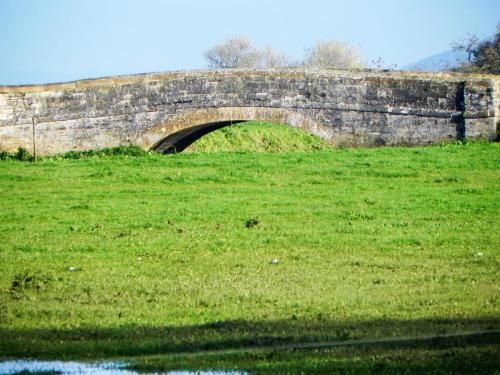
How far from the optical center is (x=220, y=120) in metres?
27.5

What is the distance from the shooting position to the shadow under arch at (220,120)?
27000mm

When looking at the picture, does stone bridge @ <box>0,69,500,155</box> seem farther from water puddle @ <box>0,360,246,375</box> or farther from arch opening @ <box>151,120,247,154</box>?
water puddle @ <box>0,360,246,375</box>

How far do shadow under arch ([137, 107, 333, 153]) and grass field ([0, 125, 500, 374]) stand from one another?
2.59 metres

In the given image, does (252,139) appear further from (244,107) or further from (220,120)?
(244,107)

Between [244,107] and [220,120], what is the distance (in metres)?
0.70

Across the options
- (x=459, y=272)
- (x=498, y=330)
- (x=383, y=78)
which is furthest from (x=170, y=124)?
(x=498, y=330)

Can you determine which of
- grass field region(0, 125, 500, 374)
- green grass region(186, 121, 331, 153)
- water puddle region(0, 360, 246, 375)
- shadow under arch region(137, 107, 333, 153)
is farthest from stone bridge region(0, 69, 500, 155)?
water puddle region(0, 360, 246, 375)

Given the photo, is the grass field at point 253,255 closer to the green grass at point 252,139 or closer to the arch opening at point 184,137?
the arch opening at point 184,137

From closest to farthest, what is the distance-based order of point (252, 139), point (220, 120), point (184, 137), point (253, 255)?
point (253, 255) → point (220, 120) → point (184, 137) → point (252, 139)

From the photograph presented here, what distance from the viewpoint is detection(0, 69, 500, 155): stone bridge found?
25.9 metres

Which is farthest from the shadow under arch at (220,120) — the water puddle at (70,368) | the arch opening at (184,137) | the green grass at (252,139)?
the water puddle at (70,368)

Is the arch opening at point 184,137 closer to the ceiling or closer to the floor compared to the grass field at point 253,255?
closer to the ceiling

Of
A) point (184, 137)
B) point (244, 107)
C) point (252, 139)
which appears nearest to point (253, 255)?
point (244, 107)

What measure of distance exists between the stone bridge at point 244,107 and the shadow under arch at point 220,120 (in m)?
0.02
